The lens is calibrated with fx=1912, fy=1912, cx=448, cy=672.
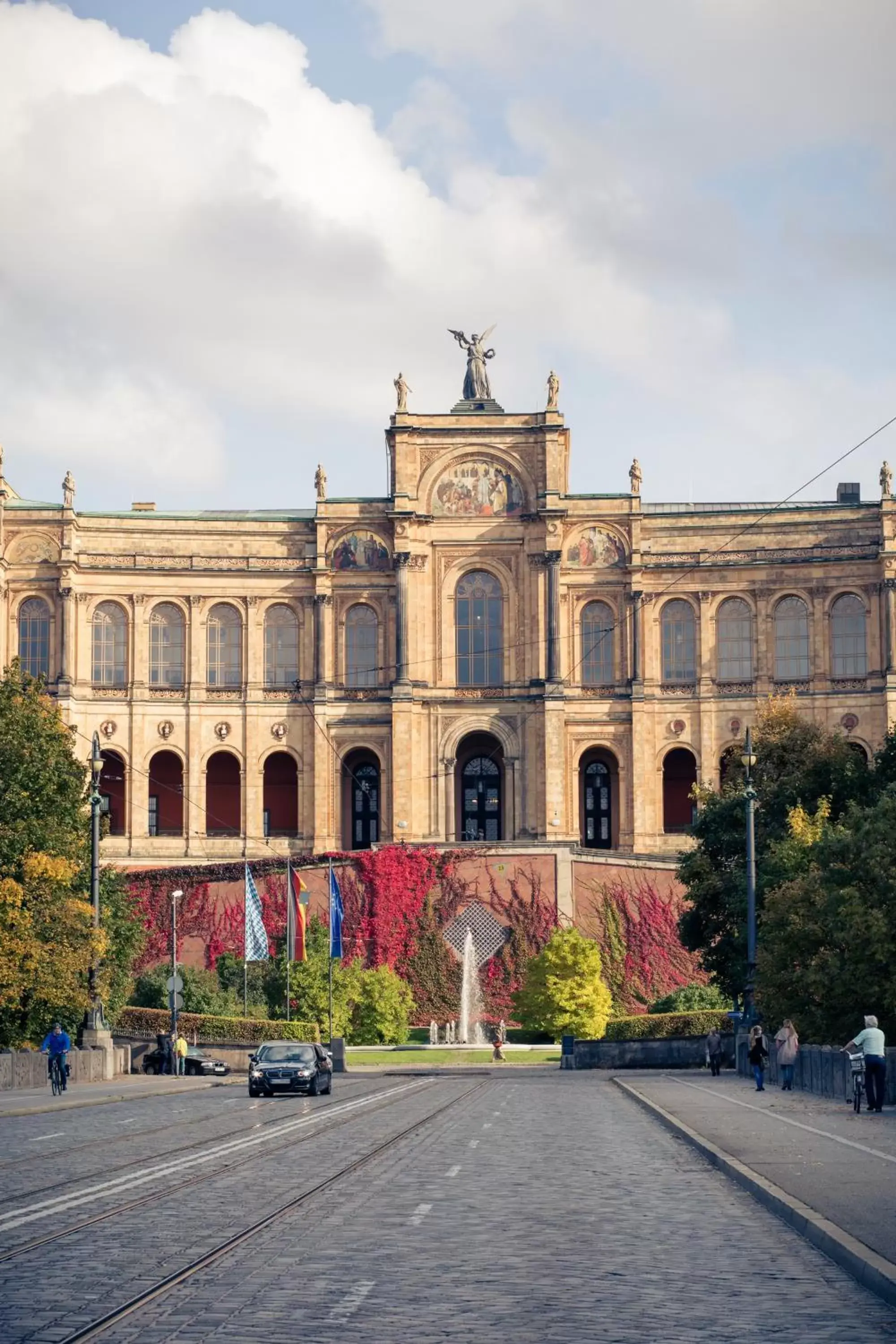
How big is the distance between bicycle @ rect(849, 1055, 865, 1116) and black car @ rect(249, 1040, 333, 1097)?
14.1m

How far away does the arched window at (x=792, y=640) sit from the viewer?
95.6 metres

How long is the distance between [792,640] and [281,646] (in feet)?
84.3

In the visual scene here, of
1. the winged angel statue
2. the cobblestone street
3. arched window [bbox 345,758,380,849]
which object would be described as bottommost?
the cobblestone street

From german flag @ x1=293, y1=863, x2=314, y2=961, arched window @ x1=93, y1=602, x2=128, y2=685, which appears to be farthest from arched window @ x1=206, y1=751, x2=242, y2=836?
german flag @ x1=293, y1=863, x2=314, y2=961

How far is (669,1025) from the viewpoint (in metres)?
67.2

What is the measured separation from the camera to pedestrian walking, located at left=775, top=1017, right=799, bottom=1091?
125ft

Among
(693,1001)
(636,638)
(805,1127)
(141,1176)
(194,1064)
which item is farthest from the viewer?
(636,638)

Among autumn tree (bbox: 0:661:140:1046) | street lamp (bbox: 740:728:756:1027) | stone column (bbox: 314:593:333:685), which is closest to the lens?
street lamp (bbox: 740:728:756:1027)

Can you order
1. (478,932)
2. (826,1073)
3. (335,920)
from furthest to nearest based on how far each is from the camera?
1. (478,932)
2. (335,920)
3. (826,1073)

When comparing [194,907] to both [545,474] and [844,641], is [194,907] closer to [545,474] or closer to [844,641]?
[545,474]

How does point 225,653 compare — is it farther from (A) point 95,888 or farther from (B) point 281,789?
(A) point 95,888

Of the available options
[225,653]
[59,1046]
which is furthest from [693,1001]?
[59,1046]

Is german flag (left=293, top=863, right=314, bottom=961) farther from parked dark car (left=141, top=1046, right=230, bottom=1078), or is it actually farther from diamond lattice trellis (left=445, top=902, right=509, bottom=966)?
diamond lattice trellis (left=445, top=902, right=509, bottom=966)

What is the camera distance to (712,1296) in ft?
37.0
